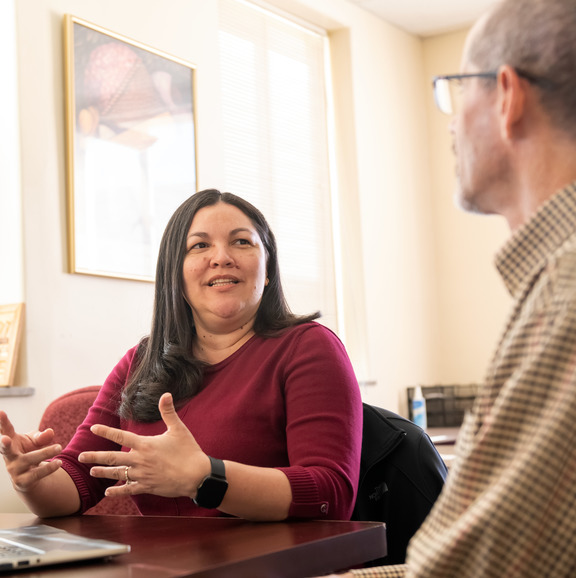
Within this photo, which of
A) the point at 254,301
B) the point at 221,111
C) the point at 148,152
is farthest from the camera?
the point at 221,111

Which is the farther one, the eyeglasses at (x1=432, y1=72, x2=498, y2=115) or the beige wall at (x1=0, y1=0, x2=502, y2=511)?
the beige wall at (x1=0, y1=0, x2=502, y2=511)

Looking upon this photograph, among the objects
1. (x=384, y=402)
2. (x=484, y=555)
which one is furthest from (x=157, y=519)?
→ (x=384, y=402)

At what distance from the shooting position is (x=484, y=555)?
736 mm

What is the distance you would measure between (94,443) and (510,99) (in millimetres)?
1248

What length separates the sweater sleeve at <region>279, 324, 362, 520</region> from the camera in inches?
56.7

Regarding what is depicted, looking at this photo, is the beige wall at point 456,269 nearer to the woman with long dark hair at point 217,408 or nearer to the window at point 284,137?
the window at point 284,137

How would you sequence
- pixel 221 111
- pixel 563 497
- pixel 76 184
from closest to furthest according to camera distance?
pixel 563 497 < pixel 76 184 < pixel 221 111

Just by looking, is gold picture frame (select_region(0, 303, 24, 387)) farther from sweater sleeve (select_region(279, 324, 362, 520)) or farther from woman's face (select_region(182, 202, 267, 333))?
sweater sleeve (select_region(279, 324, 362, 520))

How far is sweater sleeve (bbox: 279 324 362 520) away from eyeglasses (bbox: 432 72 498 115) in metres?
0.64

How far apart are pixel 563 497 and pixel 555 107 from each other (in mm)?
401

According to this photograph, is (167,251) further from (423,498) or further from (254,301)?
(423,498)

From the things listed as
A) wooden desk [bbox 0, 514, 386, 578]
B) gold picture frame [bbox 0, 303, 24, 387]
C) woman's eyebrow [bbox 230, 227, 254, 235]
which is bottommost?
wooden desk [bbox 0, 514, 386, 578]

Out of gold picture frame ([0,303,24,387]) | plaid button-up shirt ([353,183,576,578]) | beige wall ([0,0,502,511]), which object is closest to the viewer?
plaid button-up shirt ([353,183,576,578])

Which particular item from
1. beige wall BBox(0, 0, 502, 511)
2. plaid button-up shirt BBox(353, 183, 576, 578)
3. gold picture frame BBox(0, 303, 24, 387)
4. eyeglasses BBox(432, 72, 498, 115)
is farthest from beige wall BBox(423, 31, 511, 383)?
plaid button-up shirt BBox(353, 183, 576, 578)
